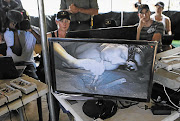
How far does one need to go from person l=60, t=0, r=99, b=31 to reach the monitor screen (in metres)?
1.54

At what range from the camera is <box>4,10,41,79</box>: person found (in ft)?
6.45

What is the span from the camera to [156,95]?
1.02 m

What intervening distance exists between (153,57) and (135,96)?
23 centimetres

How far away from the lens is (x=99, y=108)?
97 centimetres

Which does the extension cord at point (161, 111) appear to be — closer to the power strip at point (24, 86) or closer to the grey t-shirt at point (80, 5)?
the power strip at point (24, 86)

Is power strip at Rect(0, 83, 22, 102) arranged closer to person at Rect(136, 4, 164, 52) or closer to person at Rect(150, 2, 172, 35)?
person at Rect(136, 4, 164, 52)

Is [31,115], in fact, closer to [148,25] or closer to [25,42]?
[25,42]

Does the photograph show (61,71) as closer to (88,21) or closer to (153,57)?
(153,57)

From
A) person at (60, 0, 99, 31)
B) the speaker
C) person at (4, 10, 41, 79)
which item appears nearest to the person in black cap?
person at (4, 10, 41, 79)

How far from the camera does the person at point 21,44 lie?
6.45ft

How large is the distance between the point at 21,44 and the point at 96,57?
1423 millimetres

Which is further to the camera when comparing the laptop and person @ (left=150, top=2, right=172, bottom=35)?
person @ (left=150, top=2, right=172, bottom=35)

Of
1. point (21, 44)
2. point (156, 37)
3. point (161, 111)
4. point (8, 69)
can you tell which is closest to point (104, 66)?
point (161, 111)

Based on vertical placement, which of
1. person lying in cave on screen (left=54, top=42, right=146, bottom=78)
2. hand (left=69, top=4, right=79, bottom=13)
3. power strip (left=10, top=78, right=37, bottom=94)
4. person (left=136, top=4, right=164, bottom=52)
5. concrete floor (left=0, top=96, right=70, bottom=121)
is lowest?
concrete floor (left=0, top=96, right=70, bottom=121)
